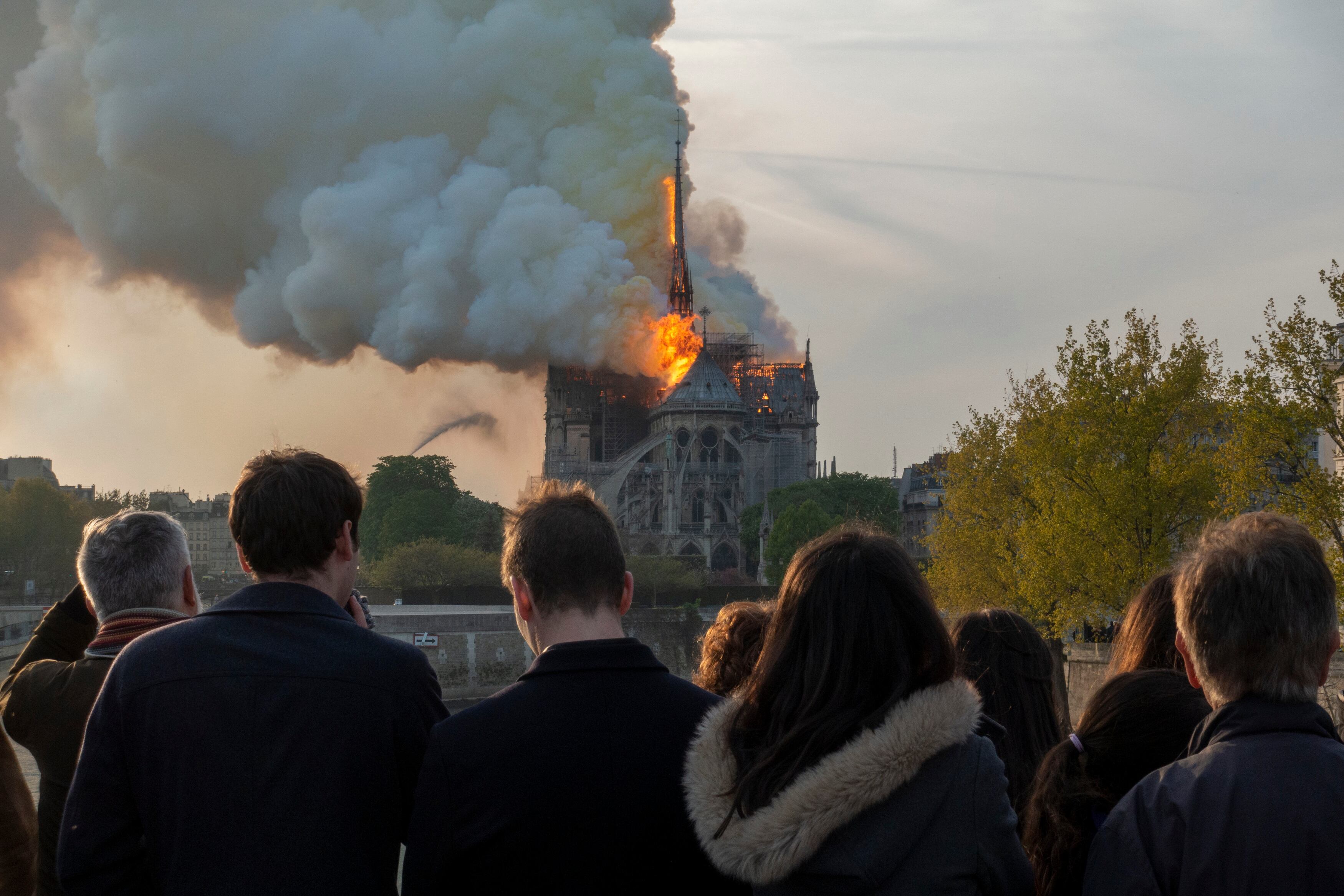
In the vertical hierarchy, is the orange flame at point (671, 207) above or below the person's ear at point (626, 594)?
above

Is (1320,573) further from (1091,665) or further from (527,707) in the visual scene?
(1091,665)

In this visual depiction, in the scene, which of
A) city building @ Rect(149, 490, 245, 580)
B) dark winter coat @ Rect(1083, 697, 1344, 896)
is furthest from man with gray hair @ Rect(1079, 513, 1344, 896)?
city building @ Rect(149, 490, 245, 580)

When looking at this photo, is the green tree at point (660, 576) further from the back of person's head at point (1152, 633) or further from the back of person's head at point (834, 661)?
the back of person's head at point (834, 661)

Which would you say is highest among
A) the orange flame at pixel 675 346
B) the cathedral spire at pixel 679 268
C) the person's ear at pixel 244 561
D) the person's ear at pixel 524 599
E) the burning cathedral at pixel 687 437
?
the cathedral spire at pixel 679 268

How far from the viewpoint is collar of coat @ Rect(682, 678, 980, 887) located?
278cm

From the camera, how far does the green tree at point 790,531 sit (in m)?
59.1

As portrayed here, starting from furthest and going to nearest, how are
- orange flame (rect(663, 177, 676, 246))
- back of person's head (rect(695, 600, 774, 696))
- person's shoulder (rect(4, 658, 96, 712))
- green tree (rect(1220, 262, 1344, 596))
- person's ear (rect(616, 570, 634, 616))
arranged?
1. orange flame (rect(663, 177, 676, 246))
2. green tree (rect(1220, 262, 1344, 596))
3. back of person's head (rect(695, 600, 774, 696))
4. person's shoulder (rect(4, 658, 96, 712))
5. person's ear (rect(616, 570, 634, 616))

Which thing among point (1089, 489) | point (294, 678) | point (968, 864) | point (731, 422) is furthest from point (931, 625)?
point (731, 422)

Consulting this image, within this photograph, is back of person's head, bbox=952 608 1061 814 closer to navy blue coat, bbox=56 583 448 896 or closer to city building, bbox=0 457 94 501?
navy blue coat, bbox=56 583 448 896

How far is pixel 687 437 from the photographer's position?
70.9 meters

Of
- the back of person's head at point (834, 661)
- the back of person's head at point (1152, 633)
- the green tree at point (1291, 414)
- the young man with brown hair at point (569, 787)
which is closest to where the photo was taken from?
the back of person's head at point (834, 661)

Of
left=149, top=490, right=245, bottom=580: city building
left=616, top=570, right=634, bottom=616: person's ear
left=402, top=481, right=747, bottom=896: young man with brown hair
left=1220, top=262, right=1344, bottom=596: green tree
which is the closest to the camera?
left=402, top=481, right=747, bottom=896: young man with brown hair

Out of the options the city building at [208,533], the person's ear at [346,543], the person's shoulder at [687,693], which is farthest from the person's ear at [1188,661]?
the city building at [208,533]

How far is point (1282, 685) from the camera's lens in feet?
9.21
